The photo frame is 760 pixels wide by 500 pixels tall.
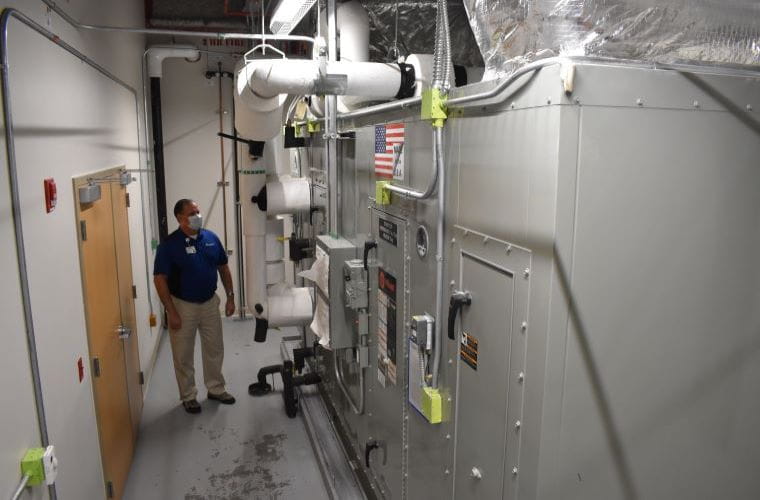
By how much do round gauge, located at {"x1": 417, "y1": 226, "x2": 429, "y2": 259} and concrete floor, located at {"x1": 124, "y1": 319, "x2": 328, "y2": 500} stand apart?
2051 millimetres

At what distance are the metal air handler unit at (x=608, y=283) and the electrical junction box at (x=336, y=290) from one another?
1284mm

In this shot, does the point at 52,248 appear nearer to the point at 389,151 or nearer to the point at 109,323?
the point at 109,323

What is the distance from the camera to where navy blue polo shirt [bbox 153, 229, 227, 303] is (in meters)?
4.19

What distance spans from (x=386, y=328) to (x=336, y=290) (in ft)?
1.84

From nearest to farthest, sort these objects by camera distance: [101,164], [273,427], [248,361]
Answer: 1. [101,164]
2. [273,427]
3. [248,361]

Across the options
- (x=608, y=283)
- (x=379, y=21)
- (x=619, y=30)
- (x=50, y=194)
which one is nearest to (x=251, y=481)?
(x=50, y=194)

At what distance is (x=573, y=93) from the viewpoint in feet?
4.40

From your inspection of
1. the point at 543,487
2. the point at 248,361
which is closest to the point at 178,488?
the point at 248,361

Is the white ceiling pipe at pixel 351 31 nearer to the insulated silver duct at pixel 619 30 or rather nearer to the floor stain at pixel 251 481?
the insulated silver duct at pixel 619 30

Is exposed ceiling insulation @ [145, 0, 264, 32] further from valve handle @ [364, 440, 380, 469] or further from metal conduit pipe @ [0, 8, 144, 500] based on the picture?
valve handle @ [364, 440, 380, 469]

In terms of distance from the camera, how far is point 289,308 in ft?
14.6

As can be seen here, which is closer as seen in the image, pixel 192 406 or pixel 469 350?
pixel 469 350

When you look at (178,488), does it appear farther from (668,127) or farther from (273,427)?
(668,127)

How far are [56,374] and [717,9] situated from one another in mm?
2773
